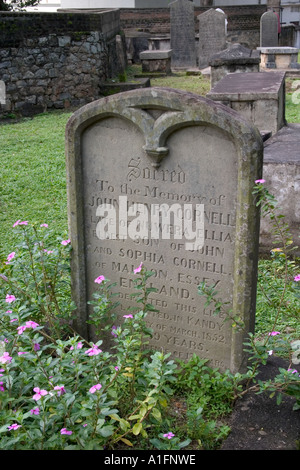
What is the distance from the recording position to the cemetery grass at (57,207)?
3.02 metres

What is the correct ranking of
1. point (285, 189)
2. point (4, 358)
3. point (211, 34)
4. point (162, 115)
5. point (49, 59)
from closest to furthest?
point (4, 358)
point (162, 115)
point (285, 189)
point (49, 59)
point (211, 34)

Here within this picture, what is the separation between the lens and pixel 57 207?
256 inches

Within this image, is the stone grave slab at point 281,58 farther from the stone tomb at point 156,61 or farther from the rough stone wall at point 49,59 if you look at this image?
the rough stone wall at point 49,59

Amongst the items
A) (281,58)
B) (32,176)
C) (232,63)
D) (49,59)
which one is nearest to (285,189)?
(32,176)

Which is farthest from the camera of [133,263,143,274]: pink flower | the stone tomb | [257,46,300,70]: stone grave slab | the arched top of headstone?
the stone tomb

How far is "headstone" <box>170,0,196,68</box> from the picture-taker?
57.3 feet

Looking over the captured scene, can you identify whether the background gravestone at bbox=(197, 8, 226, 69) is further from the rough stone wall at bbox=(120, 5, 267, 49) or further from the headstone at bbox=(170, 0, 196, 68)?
the rough stone wall at bbox=(120, 5, 267, 49)

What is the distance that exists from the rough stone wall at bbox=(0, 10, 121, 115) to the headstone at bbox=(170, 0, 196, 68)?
17.1ft

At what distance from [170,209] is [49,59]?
9.44 metres

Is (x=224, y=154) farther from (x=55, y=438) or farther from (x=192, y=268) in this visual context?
(x=55, y=438)

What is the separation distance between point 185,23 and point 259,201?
16199 mm

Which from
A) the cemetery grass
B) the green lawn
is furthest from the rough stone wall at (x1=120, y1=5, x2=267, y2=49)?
the green lawn

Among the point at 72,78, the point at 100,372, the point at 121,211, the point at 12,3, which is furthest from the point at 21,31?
the point at 100,372

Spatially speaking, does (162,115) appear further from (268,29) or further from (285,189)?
(268,29)
